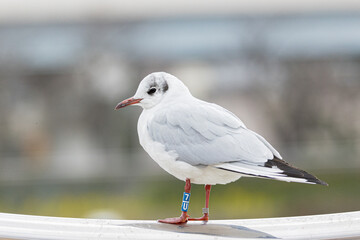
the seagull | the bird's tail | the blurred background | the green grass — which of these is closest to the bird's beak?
the seagull

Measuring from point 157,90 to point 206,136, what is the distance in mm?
113

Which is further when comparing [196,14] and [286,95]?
[196,14]

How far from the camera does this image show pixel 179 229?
1.06 metres

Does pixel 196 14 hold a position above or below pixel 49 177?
above

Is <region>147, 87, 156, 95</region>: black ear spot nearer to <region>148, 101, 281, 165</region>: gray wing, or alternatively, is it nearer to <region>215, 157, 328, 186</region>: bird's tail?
<region>148, 101, 281, 165</region>: gray wing

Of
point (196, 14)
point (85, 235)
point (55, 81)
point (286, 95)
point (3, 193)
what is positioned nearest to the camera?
point (85, 235)

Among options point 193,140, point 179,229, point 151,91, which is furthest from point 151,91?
point 179,229

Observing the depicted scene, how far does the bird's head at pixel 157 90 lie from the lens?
1.09 meters

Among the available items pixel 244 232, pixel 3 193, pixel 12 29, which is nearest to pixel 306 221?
pixel 244 232

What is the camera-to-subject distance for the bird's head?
1.09 metres

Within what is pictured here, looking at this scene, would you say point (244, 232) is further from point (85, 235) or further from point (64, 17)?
point (64, 17)

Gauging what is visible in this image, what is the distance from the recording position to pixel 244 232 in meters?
1.06

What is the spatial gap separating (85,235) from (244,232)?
9.9 inches

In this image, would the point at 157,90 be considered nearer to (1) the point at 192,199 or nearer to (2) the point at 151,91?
(2) the point at 151,91
